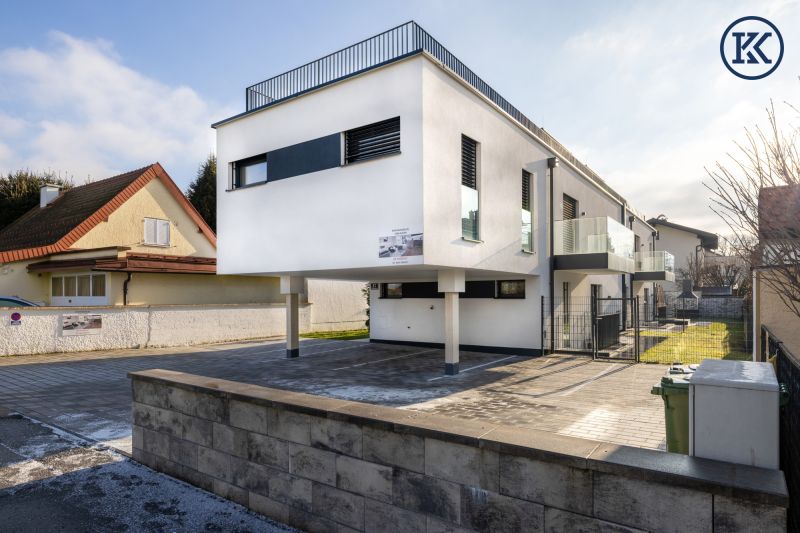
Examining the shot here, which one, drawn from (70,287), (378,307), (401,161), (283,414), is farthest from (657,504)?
(70,287)

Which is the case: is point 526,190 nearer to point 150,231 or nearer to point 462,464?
point 462,464

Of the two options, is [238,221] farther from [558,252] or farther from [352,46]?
[558,252]

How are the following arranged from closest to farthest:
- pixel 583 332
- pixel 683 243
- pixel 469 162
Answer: pixel 469 162 → pixel 583 332 → pixel 683 243

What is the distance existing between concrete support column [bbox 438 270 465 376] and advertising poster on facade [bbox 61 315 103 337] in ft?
40.7

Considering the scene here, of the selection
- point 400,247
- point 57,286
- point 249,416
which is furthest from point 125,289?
point 249,416

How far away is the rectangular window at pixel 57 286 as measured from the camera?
851 inches

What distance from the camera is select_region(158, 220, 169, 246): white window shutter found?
77.5 ft

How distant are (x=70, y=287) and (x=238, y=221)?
11.2 meters

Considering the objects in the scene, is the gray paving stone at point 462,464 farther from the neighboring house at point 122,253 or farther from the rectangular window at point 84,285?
the rectangular window at point 84,285

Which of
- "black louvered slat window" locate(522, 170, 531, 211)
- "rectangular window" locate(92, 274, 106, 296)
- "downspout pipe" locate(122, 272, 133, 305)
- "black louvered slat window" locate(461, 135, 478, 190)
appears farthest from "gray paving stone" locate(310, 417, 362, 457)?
"rectangular window" locate(92, 274, 106, 296)

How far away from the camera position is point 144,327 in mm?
18500

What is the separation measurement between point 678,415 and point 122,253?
1946 cm

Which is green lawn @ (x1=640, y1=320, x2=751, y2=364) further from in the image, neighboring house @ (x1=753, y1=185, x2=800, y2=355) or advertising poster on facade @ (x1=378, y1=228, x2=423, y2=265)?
neighboring house @ (x1=753, y1=185, x2=800, y2=355)

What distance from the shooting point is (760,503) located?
2348mm
